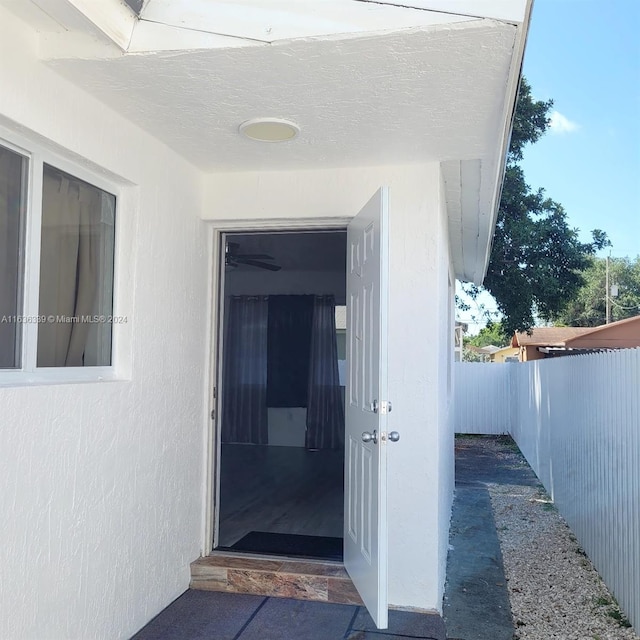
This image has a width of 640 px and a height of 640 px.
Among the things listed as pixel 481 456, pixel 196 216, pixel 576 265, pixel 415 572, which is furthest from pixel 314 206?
pixel 576 265

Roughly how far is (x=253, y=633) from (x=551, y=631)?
1587 millimetres

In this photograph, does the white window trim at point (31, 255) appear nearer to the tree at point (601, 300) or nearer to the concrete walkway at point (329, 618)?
the concrete walkway at point (329, 618)

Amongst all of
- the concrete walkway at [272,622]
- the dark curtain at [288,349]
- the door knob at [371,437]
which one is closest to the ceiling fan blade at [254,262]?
the dark curtain at [288,349]

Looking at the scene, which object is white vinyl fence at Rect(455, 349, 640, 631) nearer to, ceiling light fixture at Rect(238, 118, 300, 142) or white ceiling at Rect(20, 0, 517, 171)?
white ceiling at Rect(20, 0, 517, 171)

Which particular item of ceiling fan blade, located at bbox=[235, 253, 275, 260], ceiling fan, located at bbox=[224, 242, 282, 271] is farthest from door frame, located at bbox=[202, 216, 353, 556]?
ceiling fan blade, located at bbox=[235, 253, 275, 260]

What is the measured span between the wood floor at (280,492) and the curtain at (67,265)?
6.42 feet

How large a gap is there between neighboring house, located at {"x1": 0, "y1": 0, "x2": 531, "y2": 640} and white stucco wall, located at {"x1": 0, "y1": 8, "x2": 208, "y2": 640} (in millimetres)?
10

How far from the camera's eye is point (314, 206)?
3.51 metres

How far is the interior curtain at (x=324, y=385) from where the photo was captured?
30.1ft

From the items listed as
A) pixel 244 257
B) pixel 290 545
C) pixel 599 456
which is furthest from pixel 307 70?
pixel 244 257

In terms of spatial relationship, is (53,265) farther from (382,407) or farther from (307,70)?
(382,407)

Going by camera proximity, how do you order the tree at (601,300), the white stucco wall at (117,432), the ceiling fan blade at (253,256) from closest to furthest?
1. the white stucco wall at (117,432)
2. the ceiling fan blade at (253,256)
3. the tree at (601,300)

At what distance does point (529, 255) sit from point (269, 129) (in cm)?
1008

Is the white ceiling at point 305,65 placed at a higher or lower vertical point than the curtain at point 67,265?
higher
